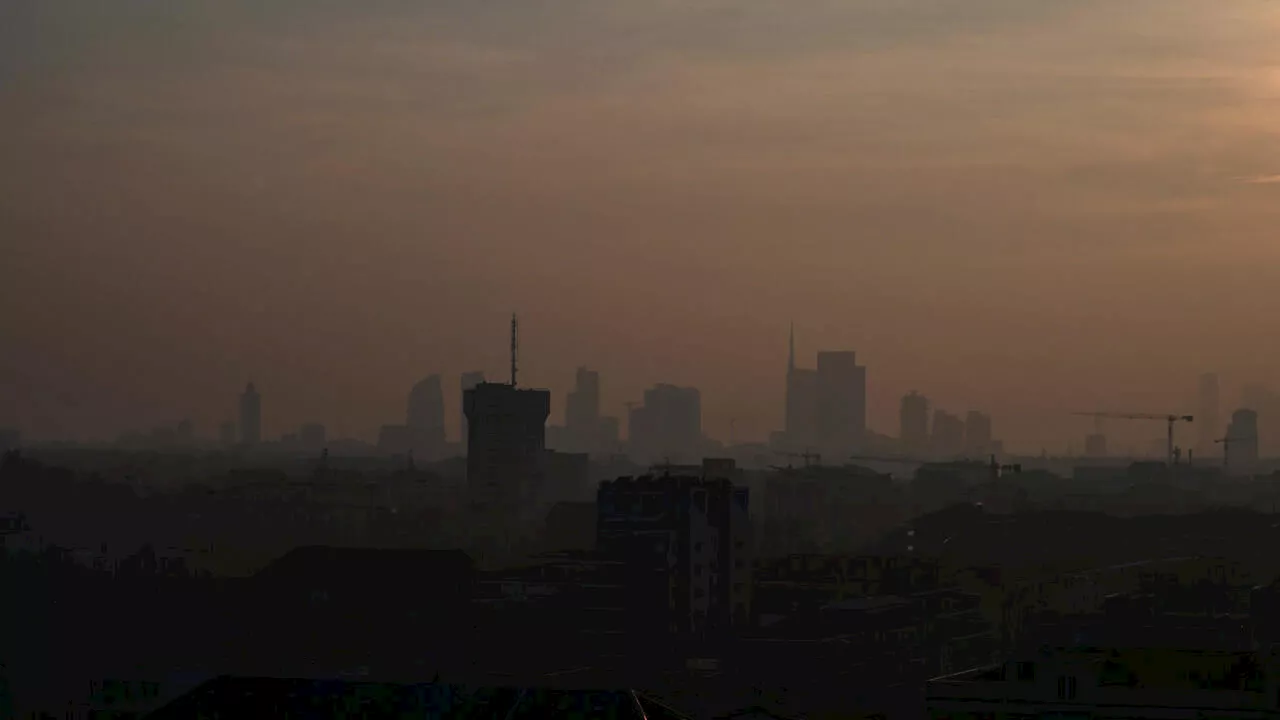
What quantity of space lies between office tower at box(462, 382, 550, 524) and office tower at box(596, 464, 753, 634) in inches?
2734

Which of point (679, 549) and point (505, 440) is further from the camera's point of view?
point (505, 440)

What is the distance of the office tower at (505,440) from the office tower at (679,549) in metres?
69.5

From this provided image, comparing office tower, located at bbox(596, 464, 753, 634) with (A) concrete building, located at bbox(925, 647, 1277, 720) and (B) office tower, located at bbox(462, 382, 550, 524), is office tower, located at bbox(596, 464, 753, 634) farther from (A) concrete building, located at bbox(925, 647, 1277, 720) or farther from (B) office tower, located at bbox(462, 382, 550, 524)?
(B) office tower, located at bbox(462, 382, 550, 524)

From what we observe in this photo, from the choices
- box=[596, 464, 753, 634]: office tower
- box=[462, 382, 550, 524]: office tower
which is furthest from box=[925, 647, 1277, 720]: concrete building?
box=[462, 382, 550, 524]: office tower

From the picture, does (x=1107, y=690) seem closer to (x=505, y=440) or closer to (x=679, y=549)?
(x=679, y=549)

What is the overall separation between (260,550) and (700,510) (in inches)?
1769

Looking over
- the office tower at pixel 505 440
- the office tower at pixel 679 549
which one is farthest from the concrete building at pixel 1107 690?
the office tower at pixel 505 440

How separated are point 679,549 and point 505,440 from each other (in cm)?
7636

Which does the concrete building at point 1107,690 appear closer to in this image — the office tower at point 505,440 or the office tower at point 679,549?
the office tower at point 679,549

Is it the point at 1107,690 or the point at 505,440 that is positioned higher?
the point at 505,440

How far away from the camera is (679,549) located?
71.2 metres

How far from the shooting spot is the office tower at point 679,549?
69.5m

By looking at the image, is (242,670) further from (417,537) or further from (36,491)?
(36,491)

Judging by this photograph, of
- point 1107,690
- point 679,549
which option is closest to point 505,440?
point 679,549
